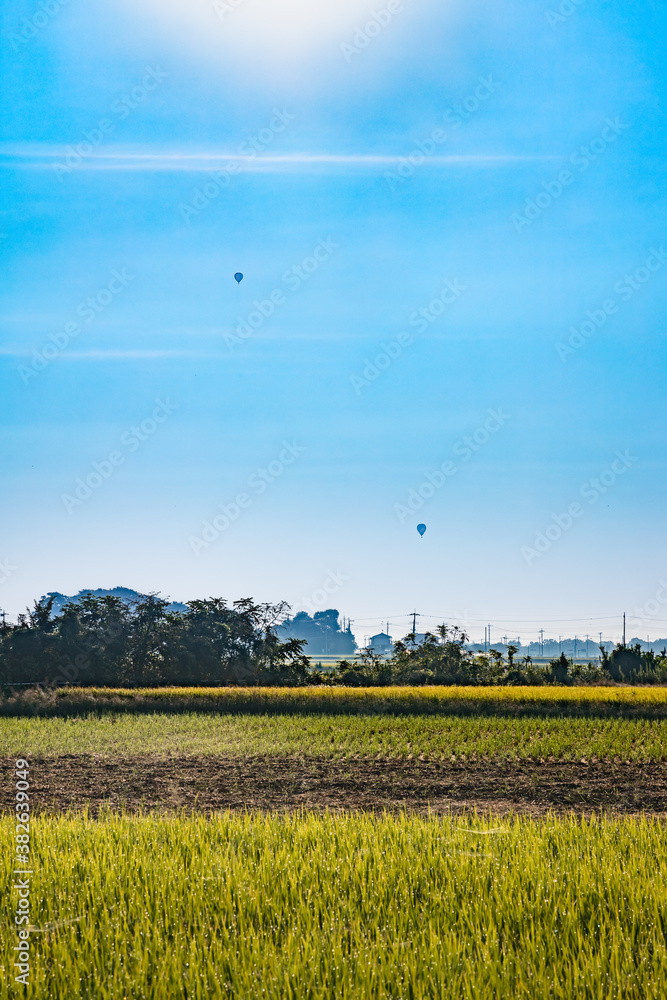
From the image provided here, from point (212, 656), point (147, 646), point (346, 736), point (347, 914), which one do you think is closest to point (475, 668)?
point (212, 656)

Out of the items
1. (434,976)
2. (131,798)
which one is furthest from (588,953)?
(131,798)

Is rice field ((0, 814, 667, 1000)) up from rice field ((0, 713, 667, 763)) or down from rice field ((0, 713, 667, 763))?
up

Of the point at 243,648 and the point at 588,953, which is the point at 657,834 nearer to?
the point at 588,953

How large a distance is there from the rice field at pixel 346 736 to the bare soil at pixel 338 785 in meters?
1.00

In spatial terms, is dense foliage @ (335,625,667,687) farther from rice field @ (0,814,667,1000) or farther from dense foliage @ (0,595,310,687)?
rice field @ (0,814,667,1000)

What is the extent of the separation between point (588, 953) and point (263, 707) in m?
25.2

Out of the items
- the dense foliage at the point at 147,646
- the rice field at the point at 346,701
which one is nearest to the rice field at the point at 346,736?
the rice field at the point at 346,701

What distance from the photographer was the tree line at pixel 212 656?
132 ft

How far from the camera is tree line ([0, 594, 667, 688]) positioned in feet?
132

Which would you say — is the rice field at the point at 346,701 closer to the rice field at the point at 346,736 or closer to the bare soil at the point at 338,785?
the rice field at the point at 346,736

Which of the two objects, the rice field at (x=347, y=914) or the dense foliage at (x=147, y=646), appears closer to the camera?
the rice field at (x=347, y=914)

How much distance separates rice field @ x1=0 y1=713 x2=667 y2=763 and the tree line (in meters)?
13.6

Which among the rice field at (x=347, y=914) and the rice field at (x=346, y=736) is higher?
the rice field at (x=347, y=914)

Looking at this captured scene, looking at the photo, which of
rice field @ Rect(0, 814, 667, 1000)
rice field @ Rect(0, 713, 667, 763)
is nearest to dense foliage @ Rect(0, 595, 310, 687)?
rice field @ Rect(0, 713, 667, 763)
